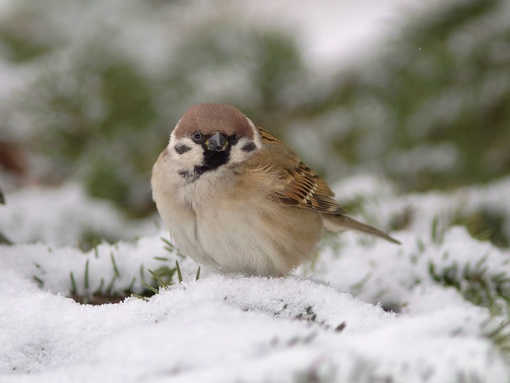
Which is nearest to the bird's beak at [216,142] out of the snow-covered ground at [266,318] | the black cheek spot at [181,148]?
the black cheek spot at [181,148]

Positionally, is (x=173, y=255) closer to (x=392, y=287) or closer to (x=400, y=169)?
(x=392, y=287)

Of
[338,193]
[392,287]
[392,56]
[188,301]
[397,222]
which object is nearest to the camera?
[188,301]

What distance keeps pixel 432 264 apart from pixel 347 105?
1817 millimetres

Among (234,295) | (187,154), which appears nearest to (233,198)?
(187,154)

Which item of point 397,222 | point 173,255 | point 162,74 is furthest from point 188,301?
point 162,74

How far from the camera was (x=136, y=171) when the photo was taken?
3.70 metres

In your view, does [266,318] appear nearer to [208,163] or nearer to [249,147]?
[208,163]

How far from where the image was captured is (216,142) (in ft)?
8.72

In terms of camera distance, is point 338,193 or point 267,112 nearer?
point 338,193

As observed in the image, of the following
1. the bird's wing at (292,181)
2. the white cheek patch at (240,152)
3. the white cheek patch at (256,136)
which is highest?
the white cheek patch at (256,136)

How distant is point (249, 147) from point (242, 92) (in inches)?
45.7

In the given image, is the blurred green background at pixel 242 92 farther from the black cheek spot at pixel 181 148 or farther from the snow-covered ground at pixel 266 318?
the black cheek spot at pixel 181 148

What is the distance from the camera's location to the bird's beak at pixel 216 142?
2.66m

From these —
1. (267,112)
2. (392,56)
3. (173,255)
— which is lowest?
(173,255)
